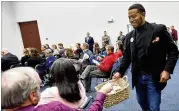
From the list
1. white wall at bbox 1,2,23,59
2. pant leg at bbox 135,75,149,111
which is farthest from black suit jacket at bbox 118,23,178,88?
white wall at bbox 1,2,23,59

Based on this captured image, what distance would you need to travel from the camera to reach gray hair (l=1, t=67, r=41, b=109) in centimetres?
111

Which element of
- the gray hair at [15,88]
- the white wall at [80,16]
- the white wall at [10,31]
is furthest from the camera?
the white wall at [10,31]

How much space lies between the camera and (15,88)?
1105 mm

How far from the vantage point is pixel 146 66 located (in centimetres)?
219

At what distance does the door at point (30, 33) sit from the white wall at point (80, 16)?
0.26m

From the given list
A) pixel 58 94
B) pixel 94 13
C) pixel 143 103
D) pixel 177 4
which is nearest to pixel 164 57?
pixel 143 103

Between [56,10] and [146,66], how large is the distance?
10.5 meters

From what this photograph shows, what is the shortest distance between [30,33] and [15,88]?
40.4ft

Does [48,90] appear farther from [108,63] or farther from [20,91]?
[108,63]

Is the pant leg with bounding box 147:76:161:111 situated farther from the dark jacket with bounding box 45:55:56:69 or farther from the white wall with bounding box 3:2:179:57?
the white wall with bounding box 3:2:179:57

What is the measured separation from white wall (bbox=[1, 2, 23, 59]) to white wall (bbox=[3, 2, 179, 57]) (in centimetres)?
32

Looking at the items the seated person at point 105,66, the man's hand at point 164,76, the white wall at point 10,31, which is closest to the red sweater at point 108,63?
the seated person at point 105,66

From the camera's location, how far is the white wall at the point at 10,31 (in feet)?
40.5

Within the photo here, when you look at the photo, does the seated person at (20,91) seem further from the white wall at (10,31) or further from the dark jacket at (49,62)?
the white wall at (10,31)
